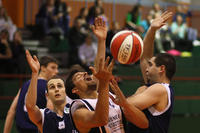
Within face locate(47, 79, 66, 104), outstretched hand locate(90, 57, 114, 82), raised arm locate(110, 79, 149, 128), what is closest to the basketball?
raised arm locate(110, 79, 149, 128)

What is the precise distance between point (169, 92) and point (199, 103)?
8.71 metres

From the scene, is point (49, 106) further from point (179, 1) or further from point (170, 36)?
point (179, 1)

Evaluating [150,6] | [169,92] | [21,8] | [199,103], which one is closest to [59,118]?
[169,92]

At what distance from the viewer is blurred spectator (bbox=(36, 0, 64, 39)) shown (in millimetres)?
11555

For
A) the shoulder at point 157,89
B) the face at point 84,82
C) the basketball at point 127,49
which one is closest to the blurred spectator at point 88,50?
the basketball at point 127,49

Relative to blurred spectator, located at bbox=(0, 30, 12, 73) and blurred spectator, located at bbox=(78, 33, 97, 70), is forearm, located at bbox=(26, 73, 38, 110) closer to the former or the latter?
blurred spectator, located at bbox=(0, 30, 12, 73)

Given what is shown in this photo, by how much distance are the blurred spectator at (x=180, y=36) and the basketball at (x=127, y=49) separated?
10.1m

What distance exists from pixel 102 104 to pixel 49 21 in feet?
28.6

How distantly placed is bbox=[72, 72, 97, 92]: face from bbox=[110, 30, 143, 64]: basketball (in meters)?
0.40

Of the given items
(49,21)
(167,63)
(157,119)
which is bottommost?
(49,21)

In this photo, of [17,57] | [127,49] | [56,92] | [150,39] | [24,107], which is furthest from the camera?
[17,57]

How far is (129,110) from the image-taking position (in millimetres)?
3746

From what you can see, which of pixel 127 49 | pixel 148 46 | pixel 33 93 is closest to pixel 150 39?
pixel 148 46

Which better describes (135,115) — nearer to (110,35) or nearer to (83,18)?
(110,35)
